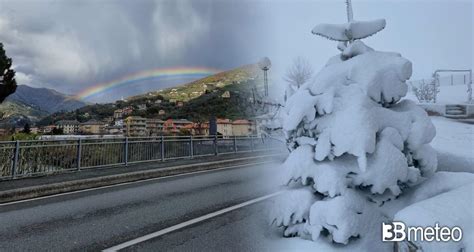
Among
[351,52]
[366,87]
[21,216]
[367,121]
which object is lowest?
A: [21,216]

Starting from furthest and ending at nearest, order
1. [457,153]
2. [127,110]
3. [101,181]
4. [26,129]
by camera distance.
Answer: [26,129] < [127,110] < [101,181] < [457,153]

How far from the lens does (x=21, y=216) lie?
15.8 feet

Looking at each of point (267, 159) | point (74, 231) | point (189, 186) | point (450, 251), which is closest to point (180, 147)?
point (189, 186)

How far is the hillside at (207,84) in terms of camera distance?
7.99 feet

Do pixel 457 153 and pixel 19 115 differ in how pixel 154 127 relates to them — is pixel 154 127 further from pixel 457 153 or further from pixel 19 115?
pixel 457 153

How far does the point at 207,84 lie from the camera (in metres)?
4.37

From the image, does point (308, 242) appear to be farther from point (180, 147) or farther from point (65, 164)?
point (180, 147)

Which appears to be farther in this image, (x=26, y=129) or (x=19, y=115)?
(x=19, y=115)

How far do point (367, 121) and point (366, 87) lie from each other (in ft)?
0.99

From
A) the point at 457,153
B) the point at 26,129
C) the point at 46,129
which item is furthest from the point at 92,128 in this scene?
the point at 457,153

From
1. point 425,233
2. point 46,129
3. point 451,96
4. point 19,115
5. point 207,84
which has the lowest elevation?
point 425,233

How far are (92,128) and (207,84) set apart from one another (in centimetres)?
711

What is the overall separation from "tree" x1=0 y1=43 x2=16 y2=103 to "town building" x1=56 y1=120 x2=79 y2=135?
856 centimetres

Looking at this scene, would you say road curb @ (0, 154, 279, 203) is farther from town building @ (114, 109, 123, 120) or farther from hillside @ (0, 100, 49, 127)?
hillside @ (0, 100, 49, 127)
